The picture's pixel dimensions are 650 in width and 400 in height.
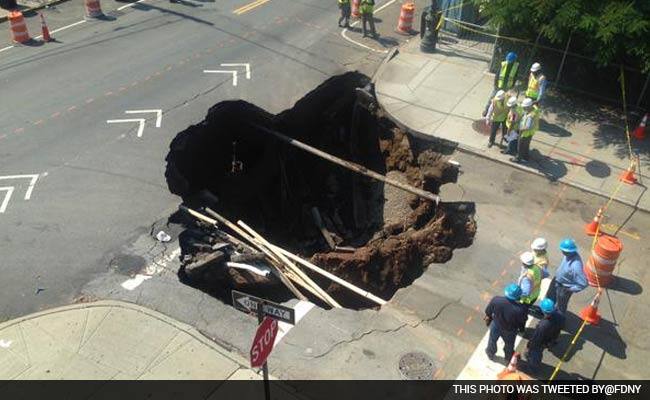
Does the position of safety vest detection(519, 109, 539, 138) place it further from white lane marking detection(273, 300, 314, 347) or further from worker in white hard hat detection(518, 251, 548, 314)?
white lane marking detection(273, 300, 314, 347)

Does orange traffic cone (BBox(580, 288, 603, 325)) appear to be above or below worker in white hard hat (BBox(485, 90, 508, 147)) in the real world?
below

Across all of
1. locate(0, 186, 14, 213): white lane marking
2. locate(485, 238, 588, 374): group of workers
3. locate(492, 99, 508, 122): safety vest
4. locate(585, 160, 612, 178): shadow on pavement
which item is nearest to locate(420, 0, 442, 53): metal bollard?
locate(492, 99, 508, 122): safety vest

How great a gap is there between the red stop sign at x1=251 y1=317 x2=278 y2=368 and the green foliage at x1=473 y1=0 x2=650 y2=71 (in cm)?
1115

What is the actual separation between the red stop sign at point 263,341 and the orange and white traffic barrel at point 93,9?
788 inches

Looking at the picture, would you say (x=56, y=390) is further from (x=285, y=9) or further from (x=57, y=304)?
(x=285, y=9)

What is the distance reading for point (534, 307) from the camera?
970 centimetres

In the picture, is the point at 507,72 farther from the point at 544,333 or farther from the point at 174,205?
the point at 174,205

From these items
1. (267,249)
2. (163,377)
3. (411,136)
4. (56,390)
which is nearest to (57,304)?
(56,390)

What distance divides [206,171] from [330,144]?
360cm

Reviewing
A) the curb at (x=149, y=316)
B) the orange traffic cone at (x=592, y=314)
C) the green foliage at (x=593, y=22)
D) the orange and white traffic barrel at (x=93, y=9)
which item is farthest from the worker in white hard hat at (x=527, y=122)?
the orange and white traffic barrel at (x=93, y=9)

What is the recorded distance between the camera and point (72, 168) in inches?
540

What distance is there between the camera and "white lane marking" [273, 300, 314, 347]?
380 inches

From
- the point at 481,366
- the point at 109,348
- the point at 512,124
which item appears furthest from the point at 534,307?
the point at 109,348

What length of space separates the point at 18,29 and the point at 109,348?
15683mm
